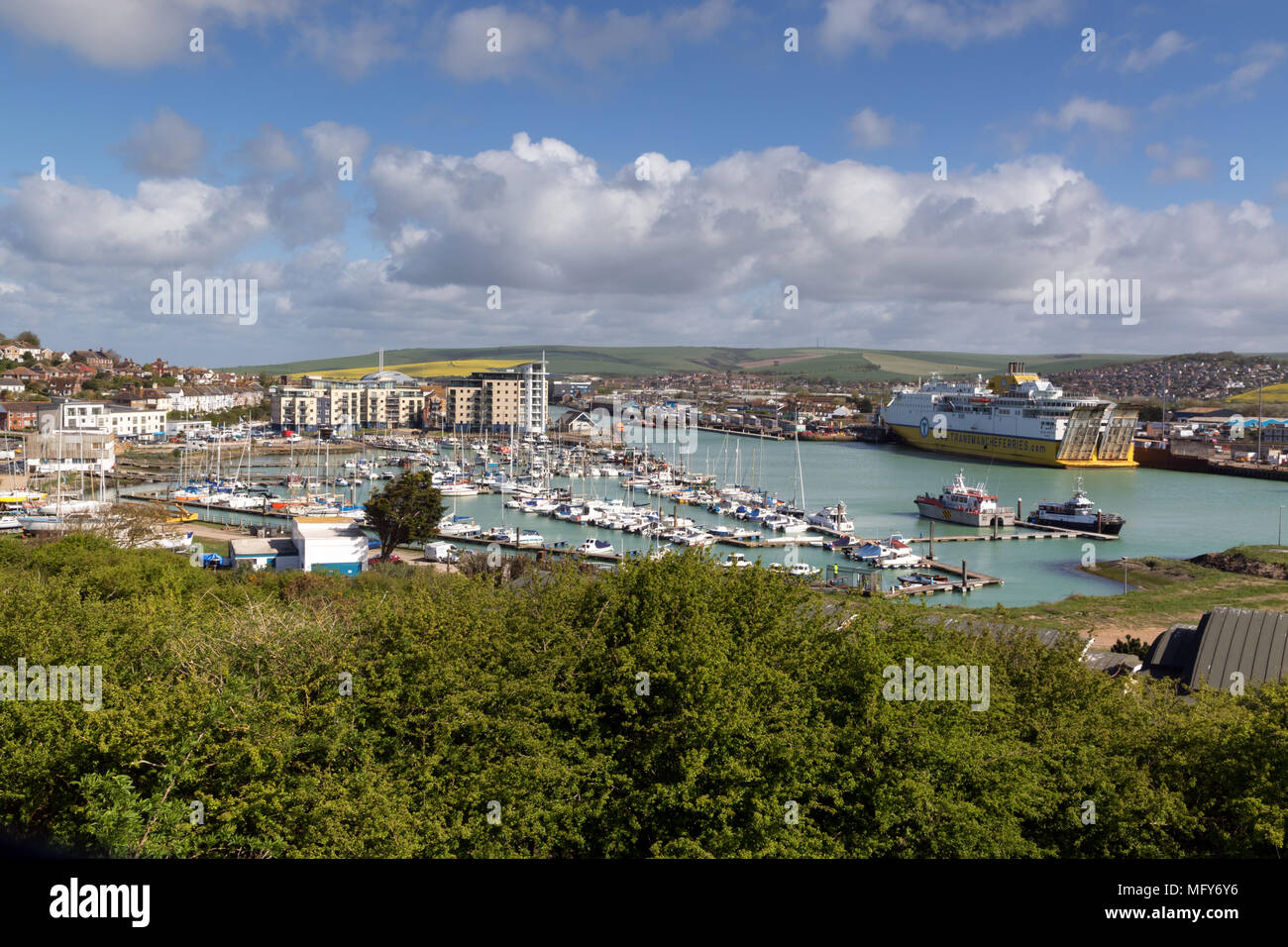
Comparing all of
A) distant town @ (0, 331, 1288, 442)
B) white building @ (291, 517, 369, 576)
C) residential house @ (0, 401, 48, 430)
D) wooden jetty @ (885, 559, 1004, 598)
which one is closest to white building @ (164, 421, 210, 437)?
distant town @ (0, 331, 1288, 442)

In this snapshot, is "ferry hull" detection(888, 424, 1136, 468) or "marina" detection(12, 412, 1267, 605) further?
"ferry hull" detection(888, 424, 1136, 468)

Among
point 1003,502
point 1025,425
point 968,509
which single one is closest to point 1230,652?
point 968,509

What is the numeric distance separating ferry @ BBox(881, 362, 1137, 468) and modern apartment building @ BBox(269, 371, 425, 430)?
27.4m

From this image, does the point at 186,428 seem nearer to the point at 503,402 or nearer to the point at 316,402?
the point at 316,402

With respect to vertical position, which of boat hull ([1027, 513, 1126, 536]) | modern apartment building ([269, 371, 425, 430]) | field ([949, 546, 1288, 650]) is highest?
modern apartment building ([269, 371, 425, 430])

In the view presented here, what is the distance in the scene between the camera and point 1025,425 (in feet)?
116

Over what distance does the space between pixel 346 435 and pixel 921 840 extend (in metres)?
44.0

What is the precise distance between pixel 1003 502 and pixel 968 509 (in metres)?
5.27

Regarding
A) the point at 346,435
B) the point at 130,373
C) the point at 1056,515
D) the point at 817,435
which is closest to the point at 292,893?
the point at 1056,515

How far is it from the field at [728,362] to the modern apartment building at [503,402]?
57.0 meters

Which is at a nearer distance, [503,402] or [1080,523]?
[1080,523]

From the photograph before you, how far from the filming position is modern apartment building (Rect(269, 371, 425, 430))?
156 ft

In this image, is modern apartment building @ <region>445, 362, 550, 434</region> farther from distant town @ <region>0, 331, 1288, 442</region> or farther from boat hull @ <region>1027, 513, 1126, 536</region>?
boat hull @ <region>1027, 513, 1126, 536</region>

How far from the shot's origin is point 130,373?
181ft
